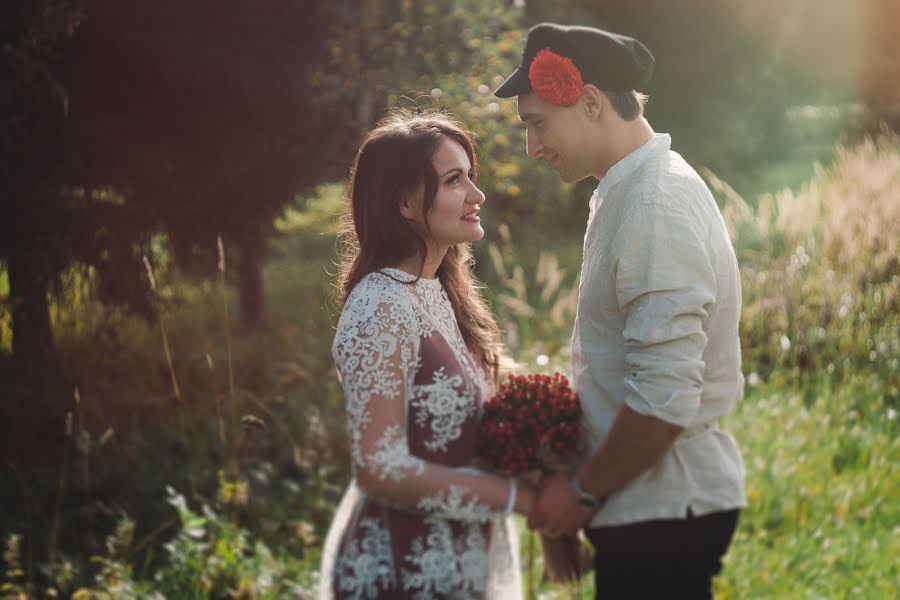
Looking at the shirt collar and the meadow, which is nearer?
the shirt collar

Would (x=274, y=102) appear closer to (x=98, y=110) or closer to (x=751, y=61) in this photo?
(x=98, y=110)

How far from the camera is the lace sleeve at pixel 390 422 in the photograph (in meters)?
2.22

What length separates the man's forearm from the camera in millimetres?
2078

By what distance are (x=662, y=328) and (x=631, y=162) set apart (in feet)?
1.67

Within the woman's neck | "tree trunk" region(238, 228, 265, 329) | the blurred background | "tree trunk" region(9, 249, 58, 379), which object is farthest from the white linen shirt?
"tree trunk" region(238, 228, 265, 329)

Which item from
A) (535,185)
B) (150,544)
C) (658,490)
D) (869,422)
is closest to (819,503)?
(869,422)

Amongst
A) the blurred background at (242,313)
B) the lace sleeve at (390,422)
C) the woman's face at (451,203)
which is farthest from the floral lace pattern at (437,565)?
the blurred background at (242,313)

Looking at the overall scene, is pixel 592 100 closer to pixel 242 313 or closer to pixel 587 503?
pixel 587 503

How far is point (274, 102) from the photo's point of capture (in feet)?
22.6

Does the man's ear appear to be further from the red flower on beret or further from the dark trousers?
the dark trousers

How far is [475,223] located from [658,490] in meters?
0.93

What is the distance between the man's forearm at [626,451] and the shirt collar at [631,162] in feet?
2.00

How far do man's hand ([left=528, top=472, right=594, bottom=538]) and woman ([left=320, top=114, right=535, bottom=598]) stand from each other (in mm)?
39

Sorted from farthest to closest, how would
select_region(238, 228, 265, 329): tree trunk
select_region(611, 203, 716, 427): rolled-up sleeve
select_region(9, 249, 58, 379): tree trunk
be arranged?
select_region(238, 228, 265, 329): tree trunk → select_region(9, 249, 58, 379): tree trunk → select_region(611, 203, 716, 427): rolled-up sleeve
